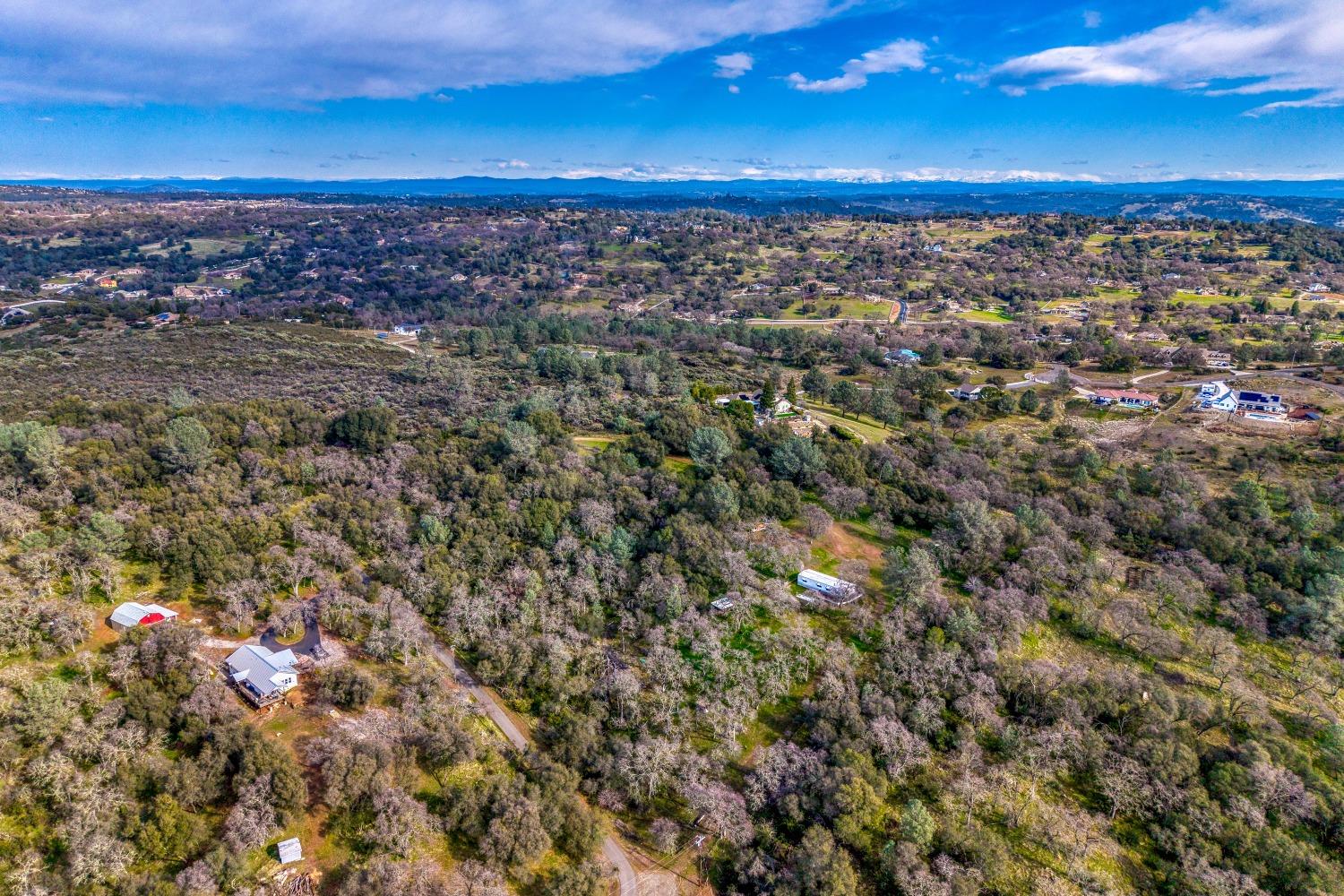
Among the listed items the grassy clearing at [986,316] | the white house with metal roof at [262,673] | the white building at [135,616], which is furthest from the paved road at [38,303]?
the grassy clearing at [986,316]

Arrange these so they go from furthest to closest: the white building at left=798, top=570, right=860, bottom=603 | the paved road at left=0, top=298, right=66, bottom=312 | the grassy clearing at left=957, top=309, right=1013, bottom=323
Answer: the grassy clearing at left=957, top=309, right=1013, bottom=323, the paved road at left=0, top=298, right=66, bottom=312, the white building at left=798, top=570, right=860, bottom=603

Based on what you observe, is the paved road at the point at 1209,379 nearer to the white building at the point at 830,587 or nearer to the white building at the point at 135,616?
the white building at the point at 830,587

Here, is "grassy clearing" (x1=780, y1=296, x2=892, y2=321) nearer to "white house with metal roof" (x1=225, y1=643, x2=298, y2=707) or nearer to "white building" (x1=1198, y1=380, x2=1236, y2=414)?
"white building" (x1=1198, y1=380, x2=1236, y2=414)

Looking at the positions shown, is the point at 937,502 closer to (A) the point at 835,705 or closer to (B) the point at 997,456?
(B) the point at 997,456

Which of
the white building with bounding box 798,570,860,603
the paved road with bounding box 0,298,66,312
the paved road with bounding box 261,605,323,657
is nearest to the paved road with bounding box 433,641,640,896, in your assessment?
the paved road with bounding box 261,605,323,657

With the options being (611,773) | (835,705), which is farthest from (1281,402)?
(611,773)

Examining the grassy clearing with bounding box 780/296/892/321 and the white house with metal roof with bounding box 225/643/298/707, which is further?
the grassy clearing with bounding box 780/296/892/321
